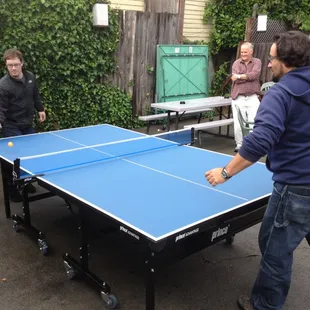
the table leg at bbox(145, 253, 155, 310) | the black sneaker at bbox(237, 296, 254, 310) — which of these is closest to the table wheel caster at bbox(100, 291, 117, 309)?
the table leg at bbox(145, 253, 155, 310)

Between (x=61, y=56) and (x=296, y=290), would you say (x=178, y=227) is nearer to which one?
(x=296, y=290)

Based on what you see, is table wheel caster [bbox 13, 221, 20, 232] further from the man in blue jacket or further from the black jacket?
the man in blue jacket

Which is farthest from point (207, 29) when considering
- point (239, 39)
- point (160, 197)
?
point (160, 197)

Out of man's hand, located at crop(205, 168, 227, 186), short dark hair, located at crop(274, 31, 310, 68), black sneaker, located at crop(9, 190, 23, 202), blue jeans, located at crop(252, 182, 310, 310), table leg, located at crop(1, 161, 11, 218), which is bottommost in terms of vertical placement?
black sneaker, located at crop(9, 190, 23, 202)

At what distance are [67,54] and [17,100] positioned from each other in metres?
2.88

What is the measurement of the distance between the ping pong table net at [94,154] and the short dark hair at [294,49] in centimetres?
195

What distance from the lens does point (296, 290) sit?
11.1ft

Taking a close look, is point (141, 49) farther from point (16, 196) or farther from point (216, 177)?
point (216, 177)

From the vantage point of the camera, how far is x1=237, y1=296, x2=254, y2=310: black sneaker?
302 centimetres

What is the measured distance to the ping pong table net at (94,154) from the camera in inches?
136

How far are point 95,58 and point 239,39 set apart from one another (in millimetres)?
4664

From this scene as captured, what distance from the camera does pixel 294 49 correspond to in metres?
2.31

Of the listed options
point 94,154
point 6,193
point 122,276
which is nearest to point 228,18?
point 94,154

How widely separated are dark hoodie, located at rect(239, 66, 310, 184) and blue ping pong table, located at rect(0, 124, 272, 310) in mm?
516
